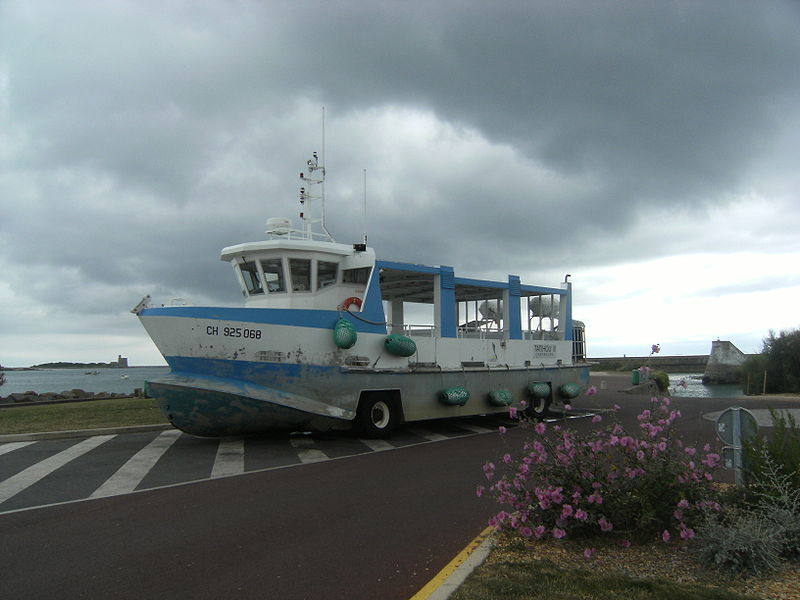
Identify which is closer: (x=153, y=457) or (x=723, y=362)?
(x=153, y=457)

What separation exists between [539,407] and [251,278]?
9641 millimetres

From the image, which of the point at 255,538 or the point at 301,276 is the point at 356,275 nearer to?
the point at 301,276

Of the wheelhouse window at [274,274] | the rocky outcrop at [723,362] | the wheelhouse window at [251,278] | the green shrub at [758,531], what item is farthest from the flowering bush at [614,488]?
the rocky outcrop at [723,362]

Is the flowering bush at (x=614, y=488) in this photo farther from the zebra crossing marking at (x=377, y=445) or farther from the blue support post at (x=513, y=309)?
the blue support post at (x=513, y=309)

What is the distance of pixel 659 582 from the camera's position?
13.5ft

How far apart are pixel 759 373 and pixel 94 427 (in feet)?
152

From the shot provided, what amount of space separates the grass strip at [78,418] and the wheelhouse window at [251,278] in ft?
14.8

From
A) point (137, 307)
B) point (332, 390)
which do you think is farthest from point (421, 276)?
point (137, 307)

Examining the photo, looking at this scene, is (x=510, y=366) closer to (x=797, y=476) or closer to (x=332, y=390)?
(x=332, y=390)

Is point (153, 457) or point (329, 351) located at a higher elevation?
point (329, 351)

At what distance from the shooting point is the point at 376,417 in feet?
43.9

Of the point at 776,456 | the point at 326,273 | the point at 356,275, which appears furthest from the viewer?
the point at 356,275

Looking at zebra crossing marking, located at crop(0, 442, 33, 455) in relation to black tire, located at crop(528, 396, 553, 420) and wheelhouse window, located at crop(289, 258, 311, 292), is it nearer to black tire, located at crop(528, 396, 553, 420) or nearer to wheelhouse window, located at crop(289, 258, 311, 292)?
wheelhouse window, located at crop(289, 258, 311, 292)

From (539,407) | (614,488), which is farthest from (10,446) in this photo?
(539,407)
